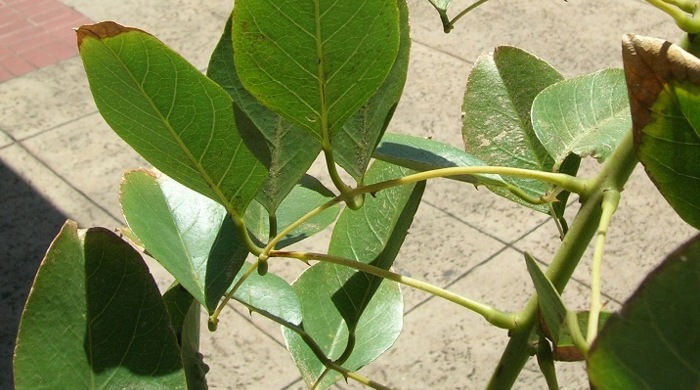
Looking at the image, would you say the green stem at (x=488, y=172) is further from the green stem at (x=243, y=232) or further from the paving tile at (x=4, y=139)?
the paving tile at (x=4, y=139)

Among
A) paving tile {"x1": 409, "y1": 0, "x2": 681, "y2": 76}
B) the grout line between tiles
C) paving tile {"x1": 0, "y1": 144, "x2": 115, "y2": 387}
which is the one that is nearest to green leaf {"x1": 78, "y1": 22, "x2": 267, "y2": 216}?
paving tile {"x1": 0, "y1": 144, "x2": 115, "y2": 387}

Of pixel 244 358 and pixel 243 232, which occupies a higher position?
pixel 243 232

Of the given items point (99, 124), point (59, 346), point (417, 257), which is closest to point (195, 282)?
point (59, 346)

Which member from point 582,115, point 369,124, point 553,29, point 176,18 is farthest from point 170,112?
point 176,18

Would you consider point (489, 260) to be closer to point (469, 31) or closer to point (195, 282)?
point (469, 31)

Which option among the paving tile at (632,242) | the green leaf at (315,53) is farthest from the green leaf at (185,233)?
the paving tile at (632,242)

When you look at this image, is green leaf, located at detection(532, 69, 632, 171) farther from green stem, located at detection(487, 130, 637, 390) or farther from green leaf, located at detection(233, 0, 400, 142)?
green leaf, located at detection(233, 0, 400, 142)

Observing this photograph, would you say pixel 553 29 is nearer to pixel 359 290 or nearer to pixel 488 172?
pixel 359 290
